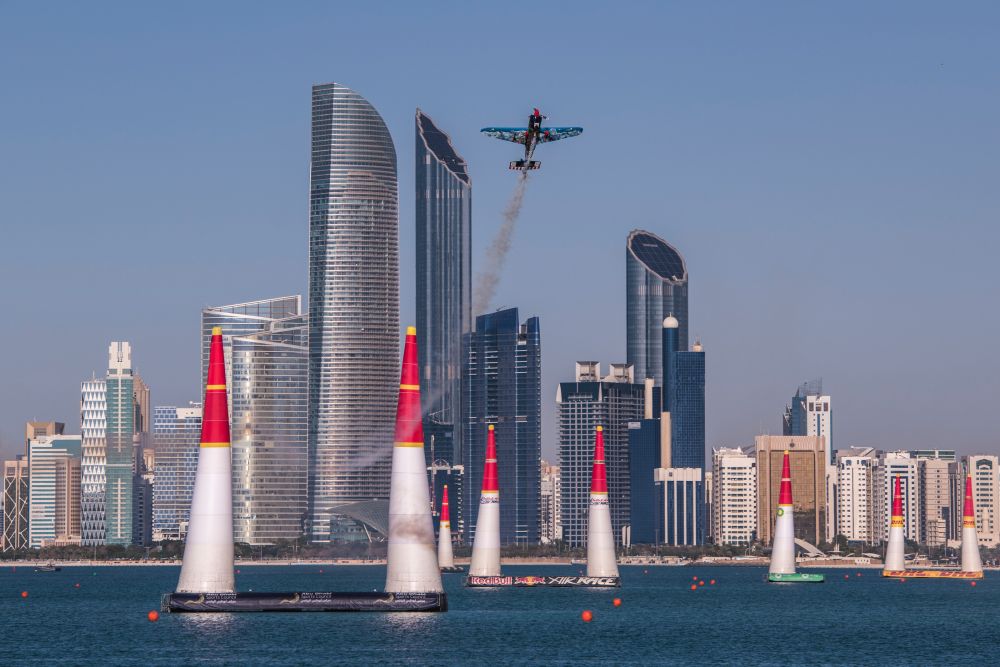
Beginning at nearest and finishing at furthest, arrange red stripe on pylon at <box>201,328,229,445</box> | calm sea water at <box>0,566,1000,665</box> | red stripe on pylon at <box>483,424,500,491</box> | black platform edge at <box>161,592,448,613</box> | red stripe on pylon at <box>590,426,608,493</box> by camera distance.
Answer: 1. red stripe on pylon at <box>201,328,229,445</box>
2. black platform edge at <box>161,592,448,613</box>
3. calm sea water at <box>0,566,1000,665</box>
4. red stripe on pylon at <box>590,426,608,493</box>
5. red stripe on pylon at <box>483,424,500,491</box>

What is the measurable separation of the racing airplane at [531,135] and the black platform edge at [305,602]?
3739 cm

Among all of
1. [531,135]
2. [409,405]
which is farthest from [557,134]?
[409,405]

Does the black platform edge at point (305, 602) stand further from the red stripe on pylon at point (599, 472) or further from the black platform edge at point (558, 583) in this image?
the black platform edge at point (558, 583)

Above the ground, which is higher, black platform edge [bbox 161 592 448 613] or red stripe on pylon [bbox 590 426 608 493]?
red stripe on pylon [bbox 590 426 608 493]

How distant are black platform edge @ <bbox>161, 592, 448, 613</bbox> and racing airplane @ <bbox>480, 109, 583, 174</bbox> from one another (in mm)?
37395

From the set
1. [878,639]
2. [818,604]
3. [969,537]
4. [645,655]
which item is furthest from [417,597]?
[969,537]

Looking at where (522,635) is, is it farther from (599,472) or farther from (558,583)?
(558,583)

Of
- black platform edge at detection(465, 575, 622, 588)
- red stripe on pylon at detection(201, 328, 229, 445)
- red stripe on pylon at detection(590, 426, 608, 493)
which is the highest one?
red stripe on pylon at detection(201, 328, 229, 445)

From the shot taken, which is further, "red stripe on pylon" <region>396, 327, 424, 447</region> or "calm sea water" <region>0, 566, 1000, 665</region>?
"calm sea water" <region>0, 566, 1000, 665</region>

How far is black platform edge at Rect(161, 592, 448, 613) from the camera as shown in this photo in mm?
86250

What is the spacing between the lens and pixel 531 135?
123 m

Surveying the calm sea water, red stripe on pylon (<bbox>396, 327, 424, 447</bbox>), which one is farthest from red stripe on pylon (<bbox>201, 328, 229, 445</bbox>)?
the calm sea water

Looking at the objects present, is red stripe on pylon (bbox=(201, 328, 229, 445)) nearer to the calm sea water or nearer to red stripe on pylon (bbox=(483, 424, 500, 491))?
the calm sea water

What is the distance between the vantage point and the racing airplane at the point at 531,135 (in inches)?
4815
